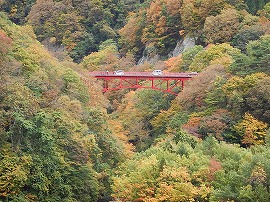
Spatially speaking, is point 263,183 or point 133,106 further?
point 133,106

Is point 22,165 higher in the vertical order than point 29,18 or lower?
lower

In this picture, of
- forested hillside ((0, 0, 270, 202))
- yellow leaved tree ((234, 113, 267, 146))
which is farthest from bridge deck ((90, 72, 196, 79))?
yellow leaved tree ((234, 113, 267, 146))

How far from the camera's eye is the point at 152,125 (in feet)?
145

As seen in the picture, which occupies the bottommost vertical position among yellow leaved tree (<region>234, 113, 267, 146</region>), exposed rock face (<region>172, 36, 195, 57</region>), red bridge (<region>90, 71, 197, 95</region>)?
yellow leaved tree (<region>234, 113, 267, 146</region>)

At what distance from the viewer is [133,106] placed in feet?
157

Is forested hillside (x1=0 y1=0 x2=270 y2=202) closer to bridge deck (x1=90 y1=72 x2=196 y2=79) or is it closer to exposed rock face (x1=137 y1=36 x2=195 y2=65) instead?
exposed rock face (x1=137 y1=36 x2=195 y2=65)

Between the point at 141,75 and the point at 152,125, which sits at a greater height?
the point at 141,75

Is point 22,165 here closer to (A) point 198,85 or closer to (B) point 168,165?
(B) point 168,165

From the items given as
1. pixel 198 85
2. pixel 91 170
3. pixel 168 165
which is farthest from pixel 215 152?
pixel 198 85

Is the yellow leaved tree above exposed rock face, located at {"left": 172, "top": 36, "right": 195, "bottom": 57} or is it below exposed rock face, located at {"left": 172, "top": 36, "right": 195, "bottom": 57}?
below

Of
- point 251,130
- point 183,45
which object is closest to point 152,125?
point 251,130

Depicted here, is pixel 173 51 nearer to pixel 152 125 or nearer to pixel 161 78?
A: pixel 161 78

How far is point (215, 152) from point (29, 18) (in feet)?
192

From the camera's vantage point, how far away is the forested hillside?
2416 centimetres
